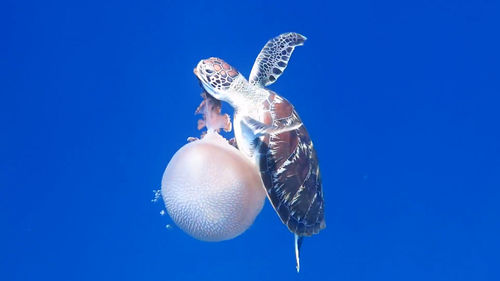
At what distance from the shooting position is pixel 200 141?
239 cm

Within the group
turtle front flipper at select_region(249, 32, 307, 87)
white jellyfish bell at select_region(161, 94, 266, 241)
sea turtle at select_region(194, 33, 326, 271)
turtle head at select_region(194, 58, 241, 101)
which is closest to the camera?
white jellyfish bell at select_region(161, 94, 266, 241)

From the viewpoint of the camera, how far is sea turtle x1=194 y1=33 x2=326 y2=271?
2.46 meters

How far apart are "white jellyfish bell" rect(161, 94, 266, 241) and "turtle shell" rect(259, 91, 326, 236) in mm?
138

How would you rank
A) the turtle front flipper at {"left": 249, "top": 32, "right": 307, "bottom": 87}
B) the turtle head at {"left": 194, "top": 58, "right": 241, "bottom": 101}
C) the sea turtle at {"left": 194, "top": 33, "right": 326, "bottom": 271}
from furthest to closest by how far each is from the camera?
the turtle front flipper at {"left": 249, "top": 32, "right": 307, "bottom": 87} → the turtle head at {"left": 194, "top": 58, "right": 241, "bottom": 101} → the sea turtle at {"left": 194, "top": 33, "right": 326, "bottom": 271}

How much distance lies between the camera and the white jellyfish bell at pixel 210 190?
222cm

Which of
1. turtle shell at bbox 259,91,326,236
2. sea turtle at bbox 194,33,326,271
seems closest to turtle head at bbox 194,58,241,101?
sea turtle at bbox 194,33,326,271

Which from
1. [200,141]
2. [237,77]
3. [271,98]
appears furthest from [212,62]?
[200,141]

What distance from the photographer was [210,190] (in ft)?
7.30

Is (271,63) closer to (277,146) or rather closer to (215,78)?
(215,78)

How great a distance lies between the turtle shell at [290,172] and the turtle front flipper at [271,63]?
41 centimetres

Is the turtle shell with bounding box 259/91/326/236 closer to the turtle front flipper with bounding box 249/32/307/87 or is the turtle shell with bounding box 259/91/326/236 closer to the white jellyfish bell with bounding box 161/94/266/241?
the white jellyfish bell with bounding box 161/94/266/241

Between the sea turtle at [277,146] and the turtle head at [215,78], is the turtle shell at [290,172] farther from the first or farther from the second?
the turtle head at [215,78]

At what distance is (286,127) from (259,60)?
0.88 metres

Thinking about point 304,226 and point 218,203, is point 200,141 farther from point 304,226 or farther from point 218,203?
point 304,226
